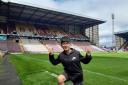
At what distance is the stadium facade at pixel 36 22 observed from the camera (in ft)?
264

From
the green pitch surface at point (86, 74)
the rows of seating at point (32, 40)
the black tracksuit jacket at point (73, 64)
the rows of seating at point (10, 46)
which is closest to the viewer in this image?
the black tracksuit jacket at point (73, 64)

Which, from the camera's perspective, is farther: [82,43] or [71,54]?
[82,43]

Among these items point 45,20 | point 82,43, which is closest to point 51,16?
point 45,20

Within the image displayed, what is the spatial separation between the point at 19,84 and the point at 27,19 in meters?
80.8

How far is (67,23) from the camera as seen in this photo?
103 metres

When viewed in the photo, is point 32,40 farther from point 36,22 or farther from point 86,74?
point 86,74

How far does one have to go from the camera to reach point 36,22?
9581 centimetres

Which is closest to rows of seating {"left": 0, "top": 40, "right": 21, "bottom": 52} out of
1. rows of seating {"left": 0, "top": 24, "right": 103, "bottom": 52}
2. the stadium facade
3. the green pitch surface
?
rows of seating {"left": 0, "top": 24, "right": 103, "bottom": 52}

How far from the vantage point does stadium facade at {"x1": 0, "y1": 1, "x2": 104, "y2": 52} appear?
264 feet

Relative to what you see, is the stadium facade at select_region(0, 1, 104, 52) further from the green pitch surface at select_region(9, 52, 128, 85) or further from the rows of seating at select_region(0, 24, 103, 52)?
the green pitch surface at select_region(9, 52, 128, 85)

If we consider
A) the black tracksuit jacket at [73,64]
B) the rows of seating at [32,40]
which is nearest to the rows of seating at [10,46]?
the rows of seating at [32,40]

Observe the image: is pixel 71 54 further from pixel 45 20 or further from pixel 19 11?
pixel 45 20

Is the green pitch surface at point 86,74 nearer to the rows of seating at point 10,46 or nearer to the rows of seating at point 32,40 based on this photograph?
the rows of seating at point 10,46

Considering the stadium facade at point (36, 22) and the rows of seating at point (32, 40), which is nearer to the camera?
the stadium facade at point (36, 22)
